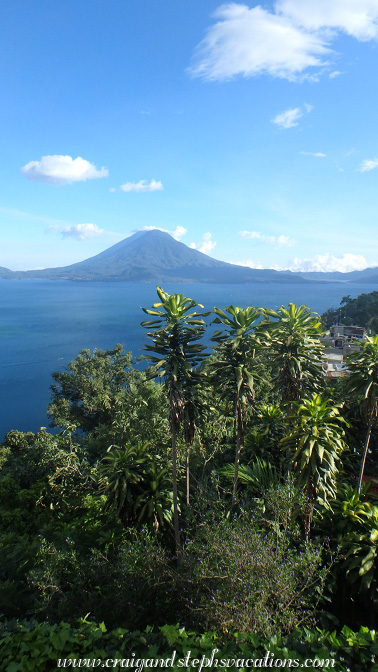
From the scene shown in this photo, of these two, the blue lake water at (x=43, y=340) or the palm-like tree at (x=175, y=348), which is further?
the blue lake water at (x=43, y=340)

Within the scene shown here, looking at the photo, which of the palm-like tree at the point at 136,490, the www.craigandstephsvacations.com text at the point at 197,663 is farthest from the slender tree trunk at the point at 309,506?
the www.craigandstephsvacations.com text at the point at 197,663

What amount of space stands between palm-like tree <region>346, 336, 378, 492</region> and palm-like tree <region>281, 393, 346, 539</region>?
9.22 feet

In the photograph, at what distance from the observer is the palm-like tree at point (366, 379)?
12.0m

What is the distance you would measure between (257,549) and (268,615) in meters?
1.12

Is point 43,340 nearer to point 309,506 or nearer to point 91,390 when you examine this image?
point 91,390

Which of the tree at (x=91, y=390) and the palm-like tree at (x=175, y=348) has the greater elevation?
the palm-like tree at (x=175, y=348)

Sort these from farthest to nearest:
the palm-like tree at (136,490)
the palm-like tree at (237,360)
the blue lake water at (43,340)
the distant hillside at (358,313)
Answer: the distant hillside at (358,313) → the blue lake water at (43,340) → the palm-like tree at (237,360) → the palm-like tree at (136,490)

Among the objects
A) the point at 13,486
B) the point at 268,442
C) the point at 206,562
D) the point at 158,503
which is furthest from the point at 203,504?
the point at 13,486

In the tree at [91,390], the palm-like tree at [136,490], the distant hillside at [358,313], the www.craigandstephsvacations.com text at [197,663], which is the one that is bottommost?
the tree at [91,390]

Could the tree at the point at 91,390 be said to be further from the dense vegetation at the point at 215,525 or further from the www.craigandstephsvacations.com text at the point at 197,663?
the www.craigandstephsvacations.com text at the point at 197,663

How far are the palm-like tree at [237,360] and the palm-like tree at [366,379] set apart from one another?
152 inches

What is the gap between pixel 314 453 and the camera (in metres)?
9.62

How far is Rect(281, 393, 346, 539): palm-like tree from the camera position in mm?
9508

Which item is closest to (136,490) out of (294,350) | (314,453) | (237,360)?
(237,360)
